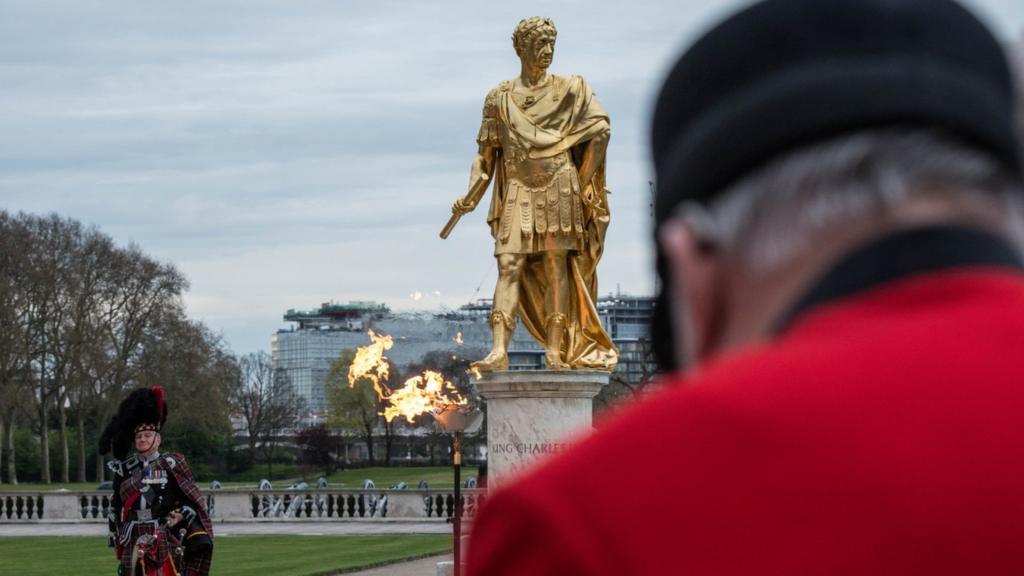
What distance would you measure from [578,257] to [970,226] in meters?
15.7

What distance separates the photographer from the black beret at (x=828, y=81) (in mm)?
1338

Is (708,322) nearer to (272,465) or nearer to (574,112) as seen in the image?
(574,112)

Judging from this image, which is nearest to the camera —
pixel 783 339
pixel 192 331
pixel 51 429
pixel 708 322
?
pixel 783 339

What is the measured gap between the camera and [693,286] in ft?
4.52

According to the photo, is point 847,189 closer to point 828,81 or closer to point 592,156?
point 828,81

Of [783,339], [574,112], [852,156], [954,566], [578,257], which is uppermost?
[574,112]

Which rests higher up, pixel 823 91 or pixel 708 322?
pixel 823 91

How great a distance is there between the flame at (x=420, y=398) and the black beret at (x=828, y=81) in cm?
1470

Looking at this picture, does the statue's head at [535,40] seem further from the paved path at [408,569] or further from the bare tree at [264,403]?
the bare tree at [264,403]

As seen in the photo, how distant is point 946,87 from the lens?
1.35 meters

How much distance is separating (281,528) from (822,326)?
34.4 m

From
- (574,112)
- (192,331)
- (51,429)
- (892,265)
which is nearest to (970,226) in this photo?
(892,265)

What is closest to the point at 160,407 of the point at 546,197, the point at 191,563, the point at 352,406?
the point at 191,563

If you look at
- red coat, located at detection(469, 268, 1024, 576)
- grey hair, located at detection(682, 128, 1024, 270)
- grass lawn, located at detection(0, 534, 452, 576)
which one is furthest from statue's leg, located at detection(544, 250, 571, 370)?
red coat, located at detection(469, 268, 1024, 576)
